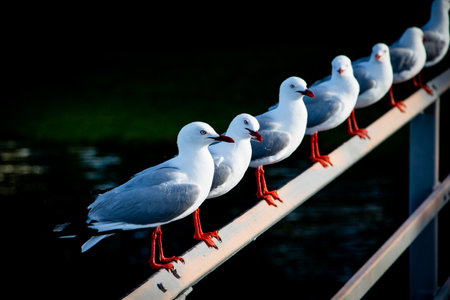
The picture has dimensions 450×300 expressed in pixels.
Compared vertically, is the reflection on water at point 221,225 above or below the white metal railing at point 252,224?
below

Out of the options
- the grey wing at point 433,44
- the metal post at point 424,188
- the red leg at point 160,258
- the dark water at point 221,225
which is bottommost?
the dark water at point 221,225

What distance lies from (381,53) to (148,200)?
7.69 feet

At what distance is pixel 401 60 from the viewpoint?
16.5 ft

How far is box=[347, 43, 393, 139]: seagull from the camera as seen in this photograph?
14.4 ft

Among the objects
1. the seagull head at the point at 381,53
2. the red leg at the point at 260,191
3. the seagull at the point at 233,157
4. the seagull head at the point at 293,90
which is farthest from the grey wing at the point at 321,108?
the seagull at the point at 233,157

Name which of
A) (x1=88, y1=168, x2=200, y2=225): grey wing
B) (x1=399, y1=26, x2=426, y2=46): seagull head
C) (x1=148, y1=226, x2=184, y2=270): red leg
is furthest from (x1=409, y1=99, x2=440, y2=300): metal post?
(x1=88, y1=168, x2=200, y2=225): grey wing

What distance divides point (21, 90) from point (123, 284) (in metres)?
9.76

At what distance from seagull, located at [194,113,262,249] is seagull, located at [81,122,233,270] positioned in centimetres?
23

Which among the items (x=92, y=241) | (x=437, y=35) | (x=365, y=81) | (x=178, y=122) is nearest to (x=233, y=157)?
(x=92, y=241)

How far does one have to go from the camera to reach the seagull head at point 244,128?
2832mm

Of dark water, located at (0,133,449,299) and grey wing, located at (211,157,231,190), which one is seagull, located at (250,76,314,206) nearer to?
grey wing, located at (211,157,231,190)

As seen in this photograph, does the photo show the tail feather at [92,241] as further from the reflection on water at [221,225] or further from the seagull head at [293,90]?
the reflection on water at [221,225]

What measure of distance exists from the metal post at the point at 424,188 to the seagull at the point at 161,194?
180cm

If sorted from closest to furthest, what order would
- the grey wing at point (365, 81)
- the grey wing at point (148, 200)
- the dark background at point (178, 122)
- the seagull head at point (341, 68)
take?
the grey wing at point (148, 200)
the seagull head at point (341, 68)
the grey wing at point (365, 81)
the dark background at point (178, 122)
